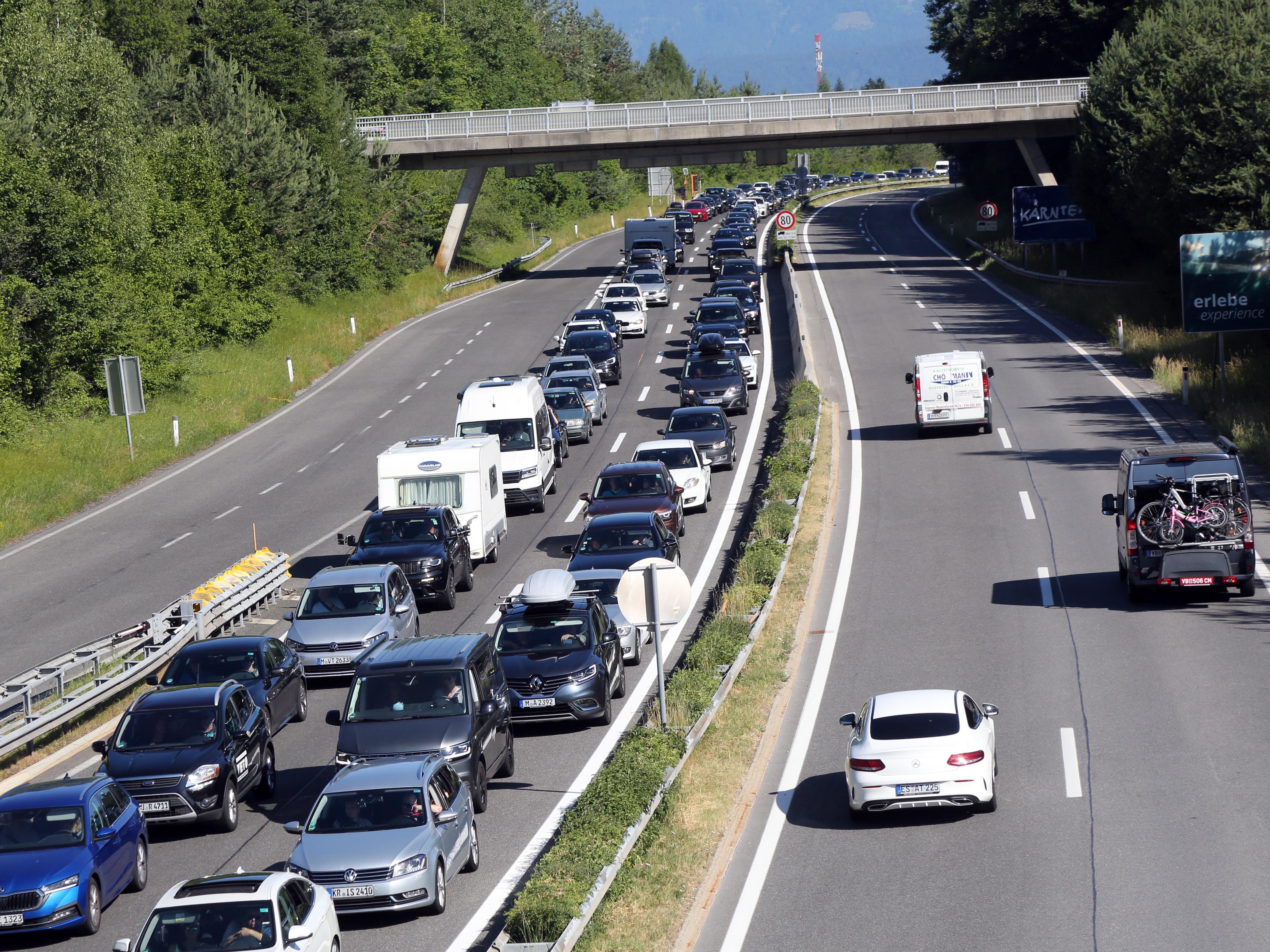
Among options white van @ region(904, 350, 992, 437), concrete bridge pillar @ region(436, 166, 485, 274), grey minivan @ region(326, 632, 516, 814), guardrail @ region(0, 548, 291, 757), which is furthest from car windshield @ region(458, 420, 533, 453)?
concrete bridge pillar @ region(436, 166, 485, 274)

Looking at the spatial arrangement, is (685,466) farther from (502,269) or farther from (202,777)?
(502,269)

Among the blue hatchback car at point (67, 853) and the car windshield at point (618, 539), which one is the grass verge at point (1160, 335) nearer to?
the car windshield at point (618, 539)

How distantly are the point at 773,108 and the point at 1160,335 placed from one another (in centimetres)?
2564

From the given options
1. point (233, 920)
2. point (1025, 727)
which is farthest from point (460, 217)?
point (233, 920)

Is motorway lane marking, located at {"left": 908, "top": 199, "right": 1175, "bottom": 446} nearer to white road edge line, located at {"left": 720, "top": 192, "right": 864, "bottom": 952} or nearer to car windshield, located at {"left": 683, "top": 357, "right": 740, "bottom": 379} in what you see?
white road edge line, located at {"left": 720, "top": 192, "right": 864, "bottom": 952}

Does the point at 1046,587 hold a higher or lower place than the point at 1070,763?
higher

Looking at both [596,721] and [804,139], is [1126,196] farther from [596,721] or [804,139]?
[596,721]

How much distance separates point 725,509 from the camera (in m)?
32.0

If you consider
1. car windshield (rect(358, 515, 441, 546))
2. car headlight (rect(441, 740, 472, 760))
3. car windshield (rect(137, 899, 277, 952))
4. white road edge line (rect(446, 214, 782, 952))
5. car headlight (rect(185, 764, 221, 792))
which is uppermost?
→ car windshield (rect(358, 515, 441, 546))

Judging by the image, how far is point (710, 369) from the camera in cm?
4316

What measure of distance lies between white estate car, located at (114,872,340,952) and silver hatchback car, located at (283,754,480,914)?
0.90 metres

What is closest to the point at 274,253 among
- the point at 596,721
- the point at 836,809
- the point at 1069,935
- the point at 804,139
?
A: the point at 804,139

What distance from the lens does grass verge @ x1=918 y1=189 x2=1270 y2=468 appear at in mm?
36094

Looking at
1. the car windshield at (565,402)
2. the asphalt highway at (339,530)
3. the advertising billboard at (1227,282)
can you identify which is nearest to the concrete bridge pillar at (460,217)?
the asphalt highway at (339,530)
